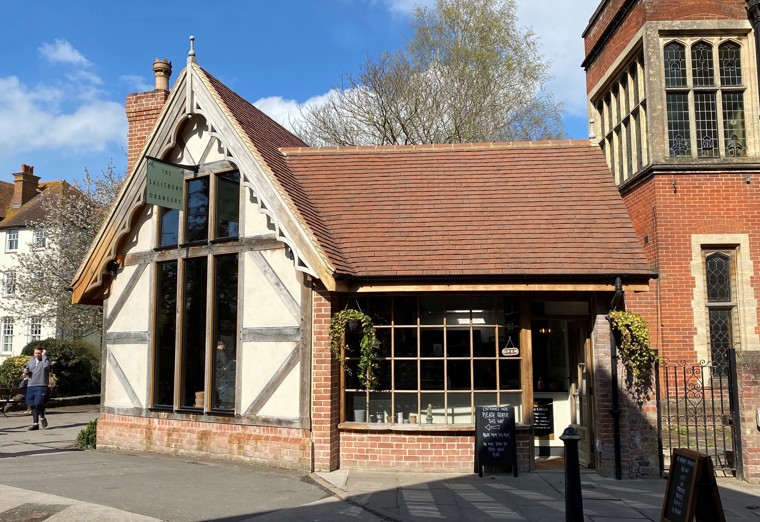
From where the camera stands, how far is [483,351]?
9.82 meters

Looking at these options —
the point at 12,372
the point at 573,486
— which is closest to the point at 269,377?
the point at 573,486

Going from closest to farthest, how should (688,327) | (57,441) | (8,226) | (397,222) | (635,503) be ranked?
(635,503), (397,222), (688,327), (57,441), (8,226)

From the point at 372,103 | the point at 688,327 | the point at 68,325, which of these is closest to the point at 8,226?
the point at 68,325

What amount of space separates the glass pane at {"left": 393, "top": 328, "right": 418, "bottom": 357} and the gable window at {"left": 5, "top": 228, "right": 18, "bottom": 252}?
3621cm

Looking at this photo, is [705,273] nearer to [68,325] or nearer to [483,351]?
[483,351]

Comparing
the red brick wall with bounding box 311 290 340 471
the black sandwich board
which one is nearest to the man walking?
the red brick wall with bounding box 311 290 340 471

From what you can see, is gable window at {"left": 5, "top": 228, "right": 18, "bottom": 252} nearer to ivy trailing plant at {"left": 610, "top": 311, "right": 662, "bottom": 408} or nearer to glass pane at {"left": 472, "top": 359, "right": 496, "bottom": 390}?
glass pane at {"left": 472, "top": 359, "right": 496, "bottom": 390}

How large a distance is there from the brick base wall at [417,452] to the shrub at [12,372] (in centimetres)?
1714

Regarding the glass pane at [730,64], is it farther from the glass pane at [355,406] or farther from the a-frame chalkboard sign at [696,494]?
the glass pane at [355,406]

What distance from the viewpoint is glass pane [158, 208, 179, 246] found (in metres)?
11.5

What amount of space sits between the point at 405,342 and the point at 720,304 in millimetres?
5781

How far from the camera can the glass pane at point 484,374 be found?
979 cm

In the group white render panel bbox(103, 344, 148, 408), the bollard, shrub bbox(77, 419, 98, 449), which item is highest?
white render panel bbox(103, 344, 148, 408)

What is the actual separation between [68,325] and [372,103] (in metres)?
14.1
